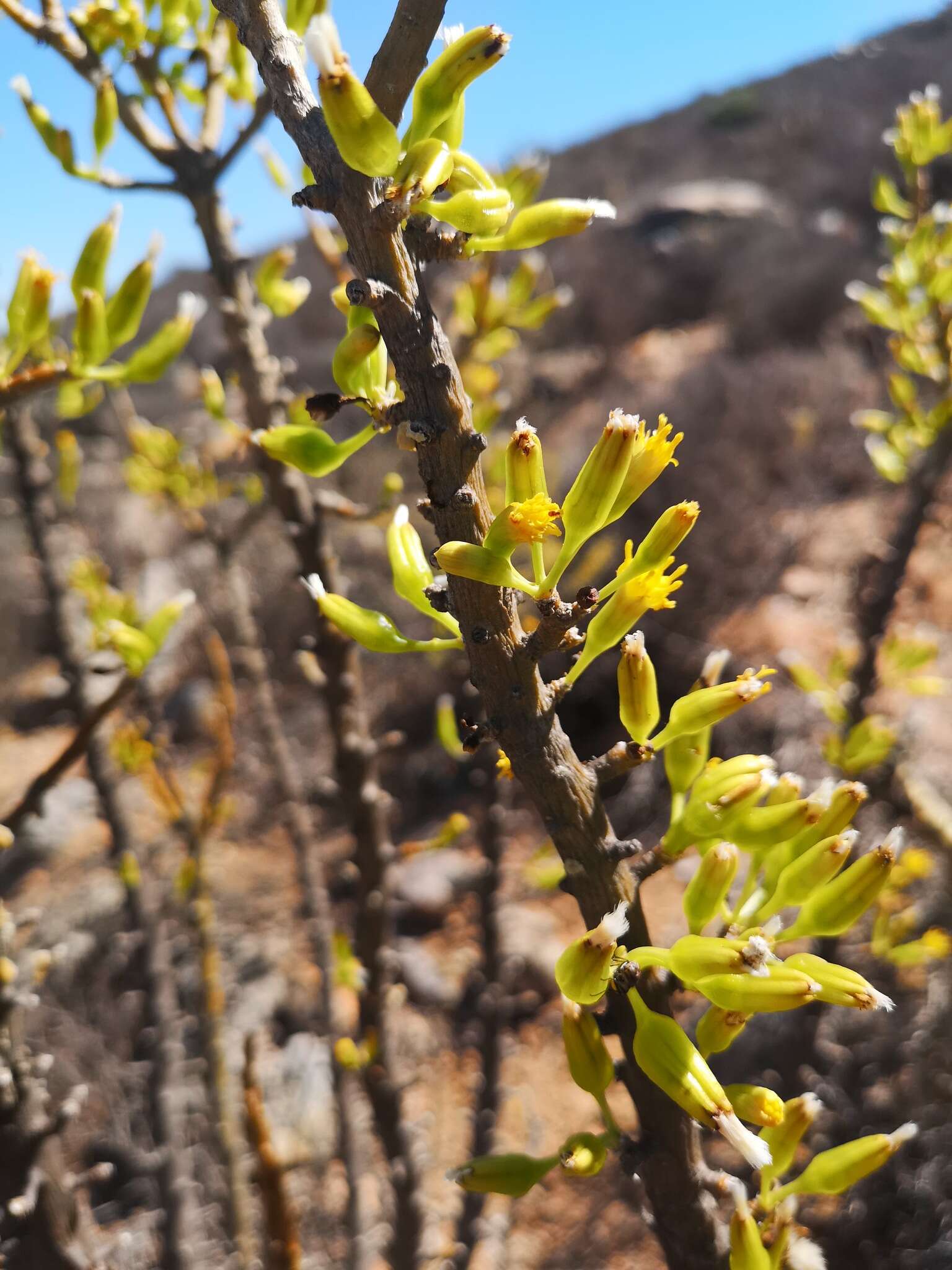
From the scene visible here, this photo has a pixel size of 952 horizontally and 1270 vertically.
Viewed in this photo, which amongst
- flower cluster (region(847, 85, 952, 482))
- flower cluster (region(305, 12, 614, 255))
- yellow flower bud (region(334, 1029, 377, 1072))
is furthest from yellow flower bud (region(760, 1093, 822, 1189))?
flower cluster (region(847, 85, 952, 482))

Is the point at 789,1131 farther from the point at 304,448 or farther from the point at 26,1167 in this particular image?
the point at 26,1167

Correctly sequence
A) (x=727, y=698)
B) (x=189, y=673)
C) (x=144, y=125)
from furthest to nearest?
(x=189, y=673) < (x=144, y=125) < (x=727, y=698)

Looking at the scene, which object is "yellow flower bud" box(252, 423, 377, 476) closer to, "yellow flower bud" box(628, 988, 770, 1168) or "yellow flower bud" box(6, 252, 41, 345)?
"yellow flower bud" box(628, 988, 770, 1168)

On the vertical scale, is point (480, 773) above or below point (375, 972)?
above

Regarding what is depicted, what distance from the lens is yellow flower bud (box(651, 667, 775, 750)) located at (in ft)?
2.32

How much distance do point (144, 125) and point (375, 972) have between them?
1.68m

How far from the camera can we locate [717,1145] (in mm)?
3625

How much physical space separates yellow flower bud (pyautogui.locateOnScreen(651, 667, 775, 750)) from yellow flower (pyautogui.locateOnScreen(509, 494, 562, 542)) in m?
0.20

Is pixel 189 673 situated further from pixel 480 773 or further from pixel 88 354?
pixel 88 354

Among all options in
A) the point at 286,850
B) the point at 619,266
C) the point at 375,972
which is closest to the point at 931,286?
the point at 375,972

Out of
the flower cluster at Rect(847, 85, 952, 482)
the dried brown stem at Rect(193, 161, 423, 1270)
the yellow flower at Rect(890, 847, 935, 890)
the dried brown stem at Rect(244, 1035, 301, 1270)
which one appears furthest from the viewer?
the yellow flower at Rect(890, 847, 935, 890)

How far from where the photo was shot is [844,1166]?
0.79m

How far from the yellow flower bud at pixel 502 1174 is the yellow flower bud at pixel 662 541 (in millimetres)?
541

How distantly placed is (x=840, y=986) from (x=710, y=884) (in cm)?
13
